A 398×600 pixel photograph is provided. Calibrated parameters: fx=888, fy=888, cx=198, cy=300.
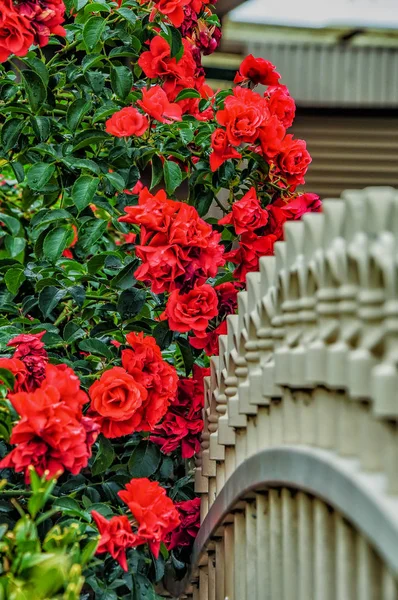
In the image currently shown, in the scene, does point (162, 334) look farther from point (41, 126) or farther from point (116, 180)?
point (41, 126)

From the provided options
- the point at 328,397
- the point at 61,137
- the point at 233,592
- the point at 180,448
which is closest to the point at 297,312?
the point at 328,397

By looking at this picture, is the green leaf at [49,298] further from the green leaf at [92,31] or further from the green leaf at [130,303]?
the green leaf at [92,31]

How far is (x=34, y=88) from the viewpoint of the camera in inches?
67.3

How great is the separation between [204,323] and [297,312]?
1.37 feet

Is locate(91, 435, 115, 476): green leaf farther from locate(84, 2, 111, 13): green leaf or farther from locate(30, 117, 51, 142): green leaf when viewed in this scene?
locate(84, 2, 111, 13): green leaf

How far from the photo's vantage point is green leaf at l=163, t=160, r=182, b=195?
1.65 meters

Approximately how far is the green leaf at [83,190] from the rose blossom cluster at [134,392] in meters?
0.27

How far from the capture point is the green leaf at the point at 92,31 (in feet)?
5.51

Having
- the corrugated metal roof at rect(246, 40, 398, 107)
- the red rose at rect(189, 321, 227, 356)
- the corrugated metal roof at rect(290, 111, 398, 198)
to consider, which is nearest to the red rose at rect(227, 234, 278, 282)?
the red rose at rect(189, 321, 227, 356)

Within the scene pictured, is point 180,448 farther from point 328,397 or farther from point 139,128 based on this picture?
point 328,397

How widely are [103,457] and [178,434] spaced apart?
174 millimetres

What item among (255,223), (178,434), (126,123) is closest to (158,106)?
(126,123)

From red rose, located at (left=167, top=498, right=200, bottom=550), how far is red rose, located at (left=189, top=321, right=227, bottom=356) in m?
0.30

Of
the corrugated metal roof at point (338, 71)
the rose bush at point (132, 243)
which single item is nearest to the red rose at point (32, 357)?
the rose bush at point (132, 243)
